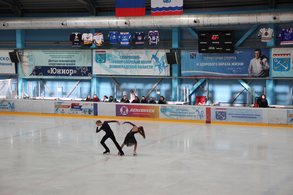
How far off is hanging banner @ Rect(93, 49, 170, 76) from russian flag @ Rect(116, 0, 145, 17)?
24.4 ft

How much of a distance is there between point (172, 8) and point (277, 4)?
9743 mm

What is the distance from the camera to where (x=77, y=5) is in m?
26.3

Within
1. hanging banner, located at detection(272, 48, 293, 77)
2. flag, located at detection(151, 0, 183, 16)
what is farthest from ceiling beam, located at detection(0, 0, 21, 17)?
hanging banner, located at detection(272, 48, 293, 77)

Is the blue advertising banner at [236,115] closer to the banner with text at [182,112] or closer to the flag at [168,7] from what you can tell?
the banner with text at [182,112]

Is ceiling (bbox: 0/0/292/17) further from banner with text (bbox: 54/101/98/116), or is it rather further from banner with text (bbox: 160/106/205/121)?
banner with text (bbox: 160/106/205/121)

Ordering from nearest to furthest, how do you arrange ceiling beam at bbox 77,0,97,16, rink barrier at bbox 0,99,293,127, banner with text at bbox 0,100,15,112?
rink barrier at bbox 0,99,293,127 < ceiling beam at bbox 77,0,97,16 < banner with text at bbox 0,100,15,112

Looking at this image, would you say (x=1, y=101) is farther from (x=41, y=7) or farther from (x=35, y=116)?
(x=41, y=7)

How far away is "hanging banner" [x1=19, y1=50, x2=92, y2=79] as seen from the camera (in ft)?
86.4

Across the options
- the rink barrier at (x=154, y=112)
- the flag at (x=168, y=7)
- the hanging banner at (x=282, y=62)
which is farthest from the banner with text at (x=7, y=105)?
the hanging banner at (x=282, y=62)

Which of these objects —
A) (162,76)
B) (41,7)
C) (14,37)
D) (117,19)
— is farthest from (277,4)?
(14,37)

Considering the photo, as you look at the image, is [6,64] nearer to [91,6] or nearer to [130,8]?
[91,6]

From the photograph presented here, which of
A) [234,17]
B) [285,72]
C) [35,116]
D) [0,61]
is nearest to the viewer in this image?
[234,17]

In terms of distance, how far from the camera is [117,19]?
2212cm

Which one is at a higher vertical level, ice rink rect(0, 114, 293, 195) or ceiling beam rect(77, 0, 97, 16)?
ceiling beam rect(77, 0, 97, 16)
